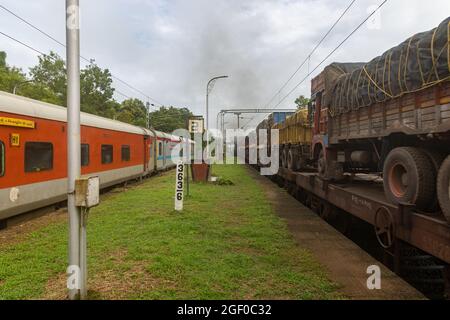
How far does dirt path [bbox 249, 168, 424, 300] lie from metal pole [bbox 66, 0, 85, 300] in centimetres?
303

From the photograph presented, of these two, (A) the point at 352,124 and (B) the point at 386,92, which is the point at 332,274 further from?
(A) the point at 352,124

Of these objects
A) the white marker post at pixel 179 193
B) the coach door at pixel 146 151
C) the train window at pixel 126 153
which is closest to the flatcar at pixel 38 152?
the train window at pixel 126 153

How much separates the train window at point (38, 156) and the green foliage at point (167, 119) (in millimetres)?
66205

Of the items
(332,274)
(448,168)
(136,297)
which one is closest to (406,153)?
(448,168)

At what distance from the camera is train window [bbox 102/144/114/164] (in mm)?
13930

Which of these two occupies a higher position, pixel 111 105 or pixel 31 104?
pixel 111 105

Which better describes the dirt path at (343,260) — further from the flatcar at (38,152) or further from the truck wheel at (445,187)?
the flatcar at (38,152)

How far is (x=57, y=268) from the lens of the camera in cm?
504

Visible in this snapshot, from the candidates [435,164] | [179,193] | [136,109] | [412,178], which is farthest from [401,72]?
[136,109]

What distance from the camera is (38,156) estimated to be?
8898mm

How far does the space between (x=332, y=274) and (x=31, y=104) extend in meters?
7.62

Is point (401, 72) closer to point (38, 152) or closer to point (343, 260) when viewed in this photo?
point (343, 260)

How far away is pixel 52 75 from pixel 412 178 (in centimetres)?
4795

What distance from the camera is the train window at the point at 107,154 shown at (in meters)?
13.9
